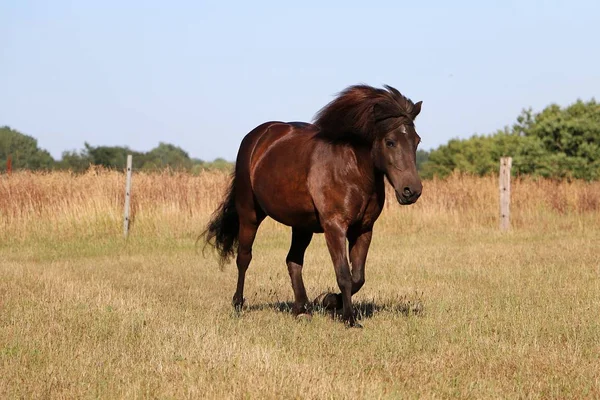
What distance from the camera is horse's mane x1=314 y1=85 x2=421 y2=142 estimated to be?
7.67m

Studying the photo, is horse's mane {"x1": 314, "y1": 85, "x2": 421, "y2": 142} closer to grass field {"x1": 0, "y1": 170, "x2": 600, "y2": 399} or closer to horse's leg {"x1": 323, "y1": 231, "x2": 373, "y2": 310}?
horse's leg {"x1": 323, "y1": 231, "x2": 373, "y2": 310}

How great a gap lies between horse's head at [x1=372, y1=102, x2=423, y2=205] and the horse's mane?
0.17ft

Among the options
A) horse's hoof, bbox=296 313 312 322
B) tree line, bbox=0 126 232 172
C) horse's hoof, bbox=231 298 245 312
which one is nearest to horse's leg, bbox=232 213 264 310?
A: horse's hoof, bbox=231 298 245 312

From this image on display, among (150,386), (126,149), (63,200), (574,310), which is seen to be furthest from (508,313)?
(126,149)

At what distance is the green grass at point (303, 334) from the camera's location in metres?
5.64

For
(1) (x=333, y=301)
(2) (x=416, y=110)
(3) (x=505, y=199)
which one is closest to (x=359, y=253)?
(1) (x=333, y=301)

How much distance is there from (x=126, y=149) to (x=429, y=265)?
1939 inches

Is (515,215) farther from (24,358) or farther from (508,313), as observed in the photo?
(24,358)

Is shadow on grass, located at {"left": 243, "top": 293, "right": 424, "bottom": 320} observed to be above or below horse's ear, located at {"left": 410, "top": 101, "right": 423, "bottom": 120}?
below

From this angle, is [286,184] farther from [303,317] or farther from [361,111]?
[303,317]

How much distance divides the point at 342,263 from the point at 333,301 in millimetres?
777

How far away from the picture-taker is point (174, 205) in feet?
68.1

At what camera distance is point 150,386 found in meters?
5.48

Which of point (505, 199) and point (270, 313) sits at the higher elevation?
point (505, 199)
